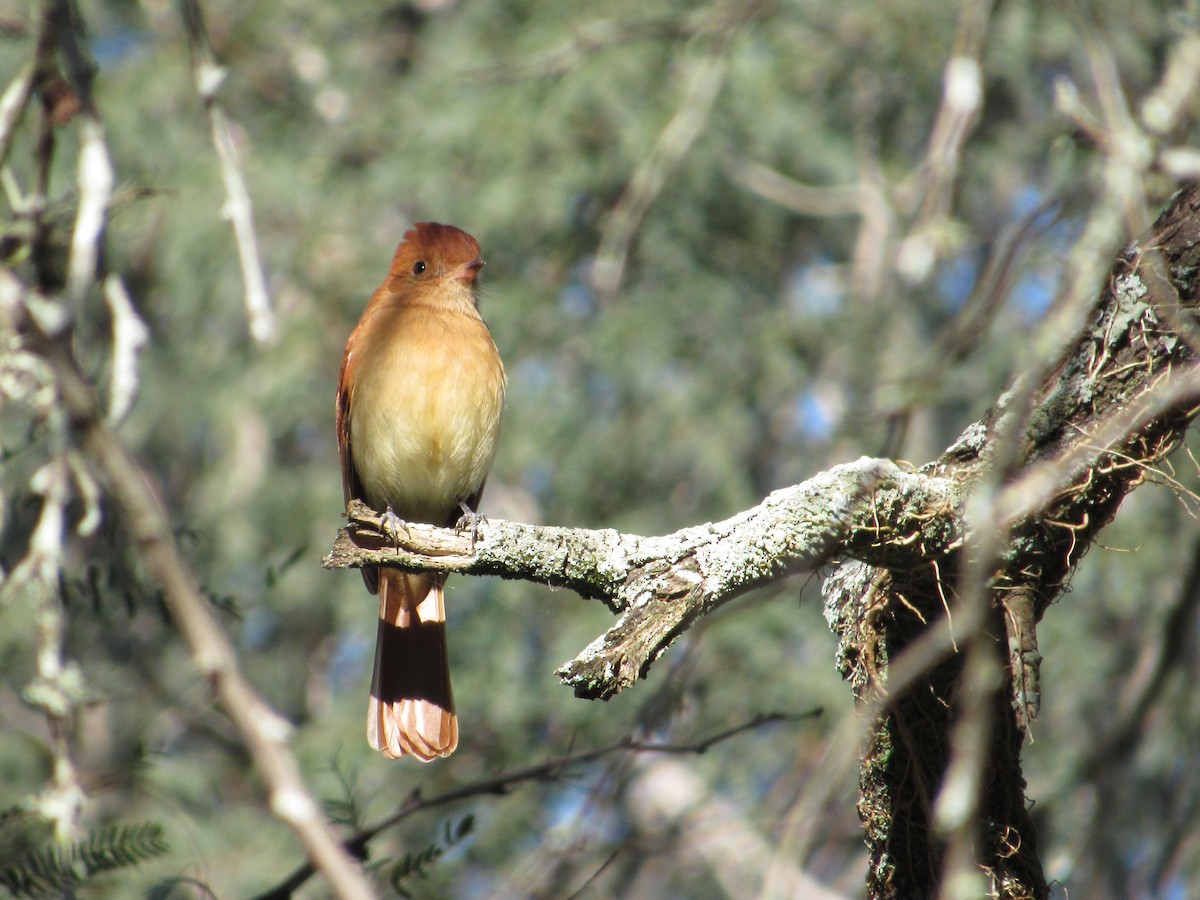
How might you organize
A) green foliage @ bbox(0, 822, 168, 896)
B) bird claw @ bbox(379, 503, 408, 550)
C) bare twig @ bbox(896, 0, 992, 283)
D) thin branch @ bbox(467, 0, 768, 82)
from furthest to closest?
thin branch @ bbox(467, 0, 768, 82), bare twig @ bbox(896, 0, 992, 283), bird claw @ bbox(379, 503, 408, 550), green foliage @ bbox(0, 822, 168, 896)

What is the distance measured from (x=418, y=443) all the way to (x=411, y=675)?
37.0 inches

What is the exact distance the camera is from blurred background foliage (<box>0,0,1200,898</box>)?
6.45 m

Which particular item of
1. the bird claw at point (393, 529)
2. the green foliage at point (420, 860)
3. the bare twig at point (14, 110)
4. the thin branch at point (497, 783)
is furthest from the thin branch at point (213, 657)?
the green foliage at point (420, 860)

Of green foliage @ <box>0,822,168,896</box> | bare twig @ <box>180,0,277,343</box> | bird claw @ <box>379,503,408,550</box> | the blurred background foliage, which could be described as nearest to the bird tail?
the blurred background foliage

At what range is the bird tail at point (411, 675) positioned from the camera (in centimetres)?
497

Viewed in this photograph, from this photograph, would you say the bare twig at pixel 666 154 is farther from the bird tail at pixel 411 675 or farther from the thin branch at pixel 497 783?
the thin branch at pixel 497 783

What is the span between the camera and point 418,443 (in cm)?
507

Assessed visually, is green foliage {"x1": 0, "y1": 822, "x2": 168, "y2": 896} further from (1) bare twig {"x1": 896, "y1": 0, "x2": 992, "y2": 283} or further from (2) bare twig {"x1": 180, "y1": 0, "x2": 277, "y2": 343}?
(1) bare twig {"x1": 896, "y1": 0, "x2": 992, "y2": 283}

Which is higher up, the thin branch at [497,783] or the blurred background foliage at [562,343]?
the blurred background foliage at [562,343]

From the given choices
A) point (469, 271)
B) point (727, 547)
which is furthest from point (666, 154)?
point (727, 547)

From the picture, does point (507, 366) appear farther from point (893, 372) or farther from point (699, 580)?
point (699, 580)

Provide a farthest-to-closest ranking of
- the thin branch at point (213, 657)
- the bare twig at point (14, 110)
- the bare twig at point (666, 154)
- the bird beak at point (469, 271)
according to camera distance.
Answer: the bare twig at point (666, 154) < the bird beak at point (469, 271) < the bare twig at point (14, 110) < the thin branch at point (213, 657)

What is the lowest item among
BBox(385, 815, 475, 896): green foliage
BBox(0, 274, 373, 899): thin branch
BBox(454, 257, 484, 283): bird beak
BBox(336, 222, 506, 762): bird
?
BBox(0, 274, 373, 899): thin branch

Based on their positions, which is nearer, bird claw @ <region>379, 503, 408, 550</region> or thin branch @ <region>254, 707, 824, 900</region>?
bird claw @ <region>379, 503, 408, 550</region>
